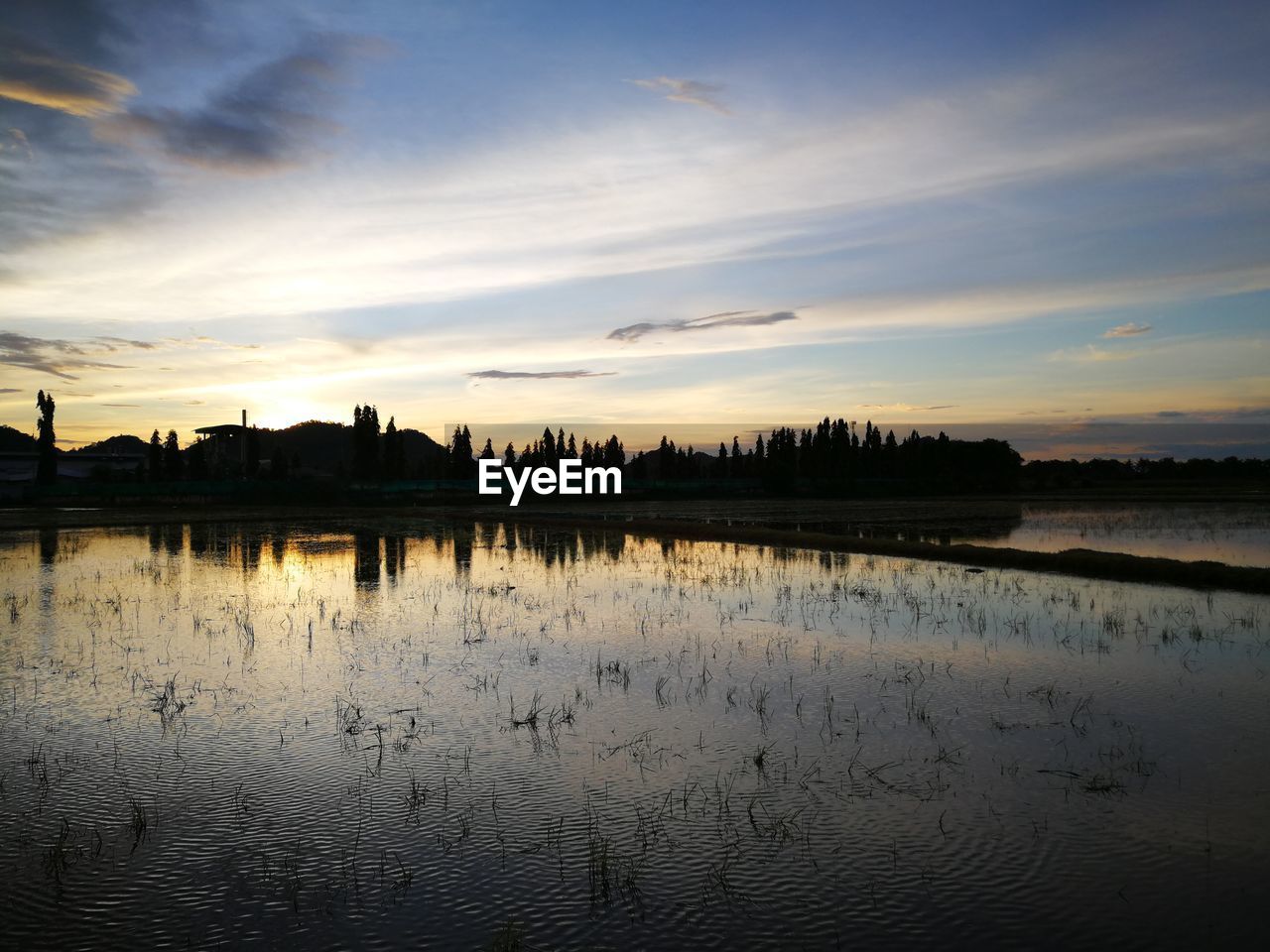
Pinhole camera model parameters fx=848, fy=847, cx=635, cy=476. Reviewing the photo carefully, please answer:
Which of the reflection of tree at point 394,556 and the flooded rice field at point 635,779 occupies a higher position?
the reflection of tree at point 394,556

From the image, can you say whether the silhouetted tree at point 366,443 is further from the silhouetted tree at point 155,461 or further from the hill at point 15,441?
the hill at point 15,441

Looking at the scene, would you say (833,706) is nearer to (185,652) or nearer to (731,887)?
(731,887)

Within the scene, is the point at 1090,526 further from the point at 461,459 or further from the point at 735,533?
the point at 461,459

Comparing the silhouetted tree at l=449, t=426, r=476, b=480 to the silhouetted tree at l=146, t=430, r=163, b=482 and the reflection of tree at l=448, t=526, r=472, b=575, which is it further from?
the reflection of tree at l=448, t=526, r=472, b=575

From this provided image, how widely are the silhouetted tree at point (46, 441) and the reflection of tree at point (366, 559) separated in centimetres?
6476

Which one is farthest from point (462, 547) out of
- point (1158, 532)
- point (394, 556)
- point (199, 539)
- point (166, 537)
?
point (1158, 532)

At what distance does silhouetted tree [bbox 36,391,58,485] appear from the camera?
283 feet

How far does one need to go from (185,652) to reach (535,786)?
8.31 meters

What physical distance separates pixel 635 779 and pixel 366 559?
2203cm

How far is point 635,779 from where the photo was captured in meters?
7.78

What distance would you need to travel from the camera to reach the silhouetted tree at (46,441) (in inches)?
3393

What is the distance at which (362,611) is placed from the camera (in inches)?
674

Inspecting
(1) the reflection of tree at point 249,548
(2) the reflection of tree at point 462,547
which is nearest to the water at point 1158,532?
(2) the reflection of tree at point 462,547

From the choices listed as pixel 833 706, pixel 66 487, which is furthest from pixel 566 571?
pixel 66 487
